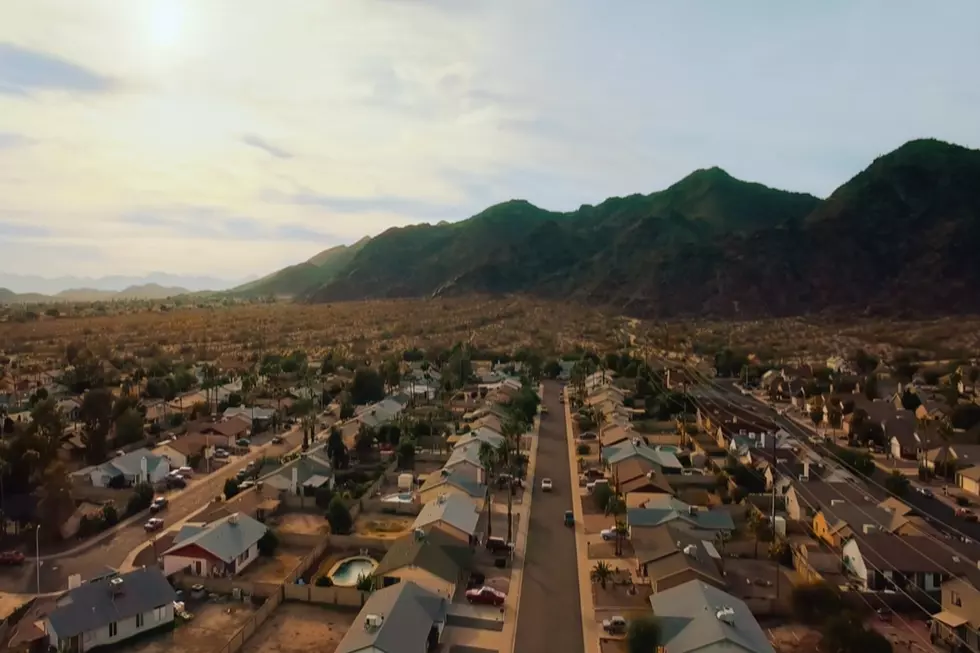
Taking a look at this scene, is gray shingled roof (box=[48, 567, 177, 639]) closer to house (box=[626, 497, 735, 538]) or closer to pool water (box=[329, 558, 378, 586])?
pool water (box=[329, 558, 378, 586])

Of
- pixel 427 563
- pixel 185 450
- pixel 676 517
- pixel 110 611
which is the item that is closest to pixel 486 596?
pixel 427 563

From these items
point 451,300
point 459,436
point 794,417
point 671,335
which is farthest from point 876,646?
point 451,300

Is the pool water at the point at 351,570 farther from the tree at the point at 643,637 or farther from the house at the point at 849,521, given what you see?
the house at the point at 849,521

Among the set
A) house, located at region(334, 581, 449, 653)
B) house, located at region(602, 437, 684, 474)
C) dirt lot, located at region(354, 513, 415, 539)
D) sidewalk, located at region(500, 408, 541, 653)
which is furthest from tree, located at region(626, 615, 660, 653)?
house, located at region(602, 437, 684, 474)

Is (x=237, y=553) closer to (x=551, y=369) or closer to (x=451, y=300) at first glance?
(x=551, y=369)

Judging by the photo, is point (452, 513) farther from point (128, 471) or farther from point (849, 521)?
point (128, 471)

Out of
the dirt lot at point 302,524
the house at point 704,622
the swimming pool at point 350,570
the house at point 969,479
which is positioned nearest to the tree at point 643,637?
the house at point 704,622
